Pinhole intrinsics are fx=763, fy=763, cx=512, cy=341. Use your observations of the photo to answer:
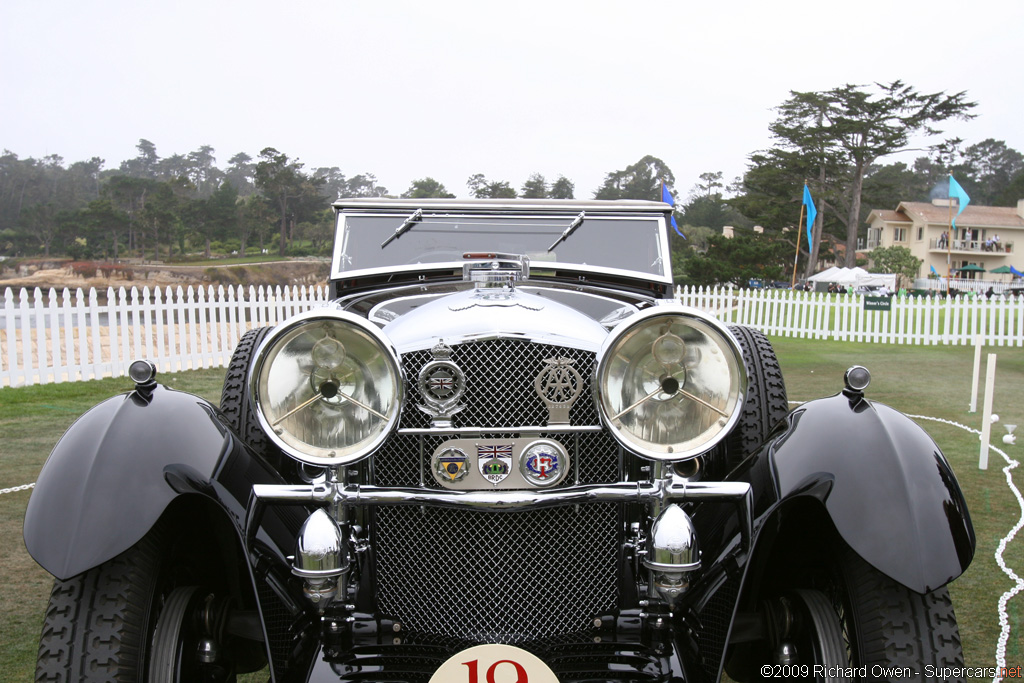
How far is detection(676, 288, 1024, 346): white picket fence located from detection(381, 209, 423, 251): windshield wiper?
43.2 feet

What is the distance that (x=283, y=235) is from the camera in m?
44.8

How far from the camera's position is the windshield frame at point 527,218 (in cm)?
300

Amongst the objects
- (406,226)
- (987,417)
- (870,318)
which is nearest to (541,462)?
(406,226)

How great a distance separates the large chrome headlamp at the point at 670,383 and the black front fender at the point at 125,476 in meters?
1.07

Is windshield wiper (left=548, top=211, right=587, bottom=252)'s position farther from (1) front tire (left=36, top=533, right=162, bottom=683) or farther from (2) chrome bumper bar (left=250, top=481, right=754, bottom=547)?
(1) front tire (left=36, top=533, right=162, bottom=683)

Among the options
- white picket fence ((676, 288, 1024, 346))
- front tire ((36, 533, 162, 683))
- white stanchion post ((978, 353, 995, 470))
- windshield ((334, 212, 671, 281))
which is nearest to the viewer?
front tire ((36, 533, 162, 683))

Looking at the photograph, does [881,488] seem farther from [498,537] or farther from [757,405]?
[757,405]

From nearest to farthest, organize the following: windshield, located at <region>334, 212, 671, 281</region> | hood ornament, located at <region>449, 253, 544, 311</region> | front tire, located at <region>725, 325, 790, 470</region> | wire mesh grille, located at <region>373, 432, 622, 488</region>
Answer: wire mesh grille, located at <region>373, 432, 622, 488</region>, hood ornament, located at <region>449, 253, 544, 311</region>, front tire, located at <region>725, 325, 790, 470</region>, windshield, located at <region>334, 212, 671, 281</region>

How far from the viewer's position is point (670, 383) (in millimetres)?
Answer: 1825

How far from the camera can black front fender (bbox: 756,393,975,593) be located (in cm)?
178

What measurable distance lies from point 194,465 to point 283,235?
148ft

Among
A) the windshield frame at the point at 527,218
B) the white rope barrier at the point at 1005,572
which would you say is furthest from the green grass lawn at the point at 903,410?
the windshield frame at the point at 527,218

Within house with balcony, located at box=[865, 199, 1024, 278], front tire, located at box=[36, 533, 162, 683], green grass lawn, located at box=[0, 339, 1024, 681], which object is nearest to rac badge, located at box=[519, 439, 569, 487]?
front tire, located at box=[36, 533, 162, 683]

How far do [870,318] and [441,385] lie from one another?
17228 millimetres
